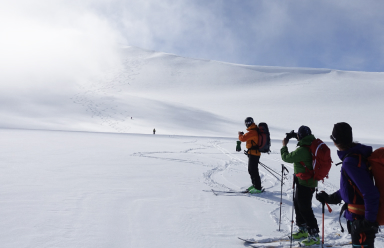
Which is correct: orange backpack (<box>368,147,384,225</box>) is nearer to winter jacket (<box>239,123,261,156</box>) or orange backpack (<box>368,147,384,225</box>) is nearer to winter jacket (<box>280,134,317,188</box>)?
winter jacket (<box>280,134,317,188</box>)

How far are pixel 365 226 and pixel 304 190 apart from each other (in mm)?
1414

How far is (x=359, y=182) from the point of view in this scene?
7.08ft

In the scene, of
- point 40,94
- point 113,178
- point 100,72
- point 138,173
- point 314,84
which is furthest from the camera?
point 100,72

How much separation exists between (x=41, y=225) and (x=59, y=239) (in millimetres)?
534

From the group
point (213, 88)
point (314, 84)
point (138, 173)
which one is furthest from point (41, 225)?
point (314, 84)

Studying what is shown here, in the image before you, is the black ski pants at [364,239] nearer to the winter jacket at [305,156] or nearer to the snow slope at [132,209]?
the winter jacket at [305,156]

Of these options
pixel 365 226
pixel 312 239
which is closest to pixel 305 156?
pixel 312 239

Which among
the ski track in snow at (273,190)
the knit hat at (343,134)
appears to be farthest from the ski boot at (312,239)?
the knit hat at (343,134)

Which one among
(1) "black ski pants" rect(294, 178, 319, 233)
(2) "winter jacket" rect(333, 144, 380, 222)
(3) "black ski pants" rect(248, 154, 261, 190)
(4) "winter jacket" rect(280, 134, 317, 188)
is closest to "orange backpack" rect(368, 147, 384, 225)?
(2) "winter jacket" rect(333, 144, 380, 222)

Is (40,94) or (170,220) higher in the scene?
(40,94)

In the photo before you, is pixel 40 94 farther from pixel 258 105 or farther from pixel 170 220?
pixel 170 220

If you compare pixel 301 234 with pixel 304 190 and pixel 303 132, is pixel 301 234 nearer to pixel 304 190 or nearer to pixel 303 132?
pixel 304 190

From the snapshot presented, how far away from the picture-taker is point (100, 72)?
7025 cm

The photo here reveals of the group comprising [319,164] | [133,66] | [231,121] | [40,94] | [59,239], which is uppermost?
[133,66]
